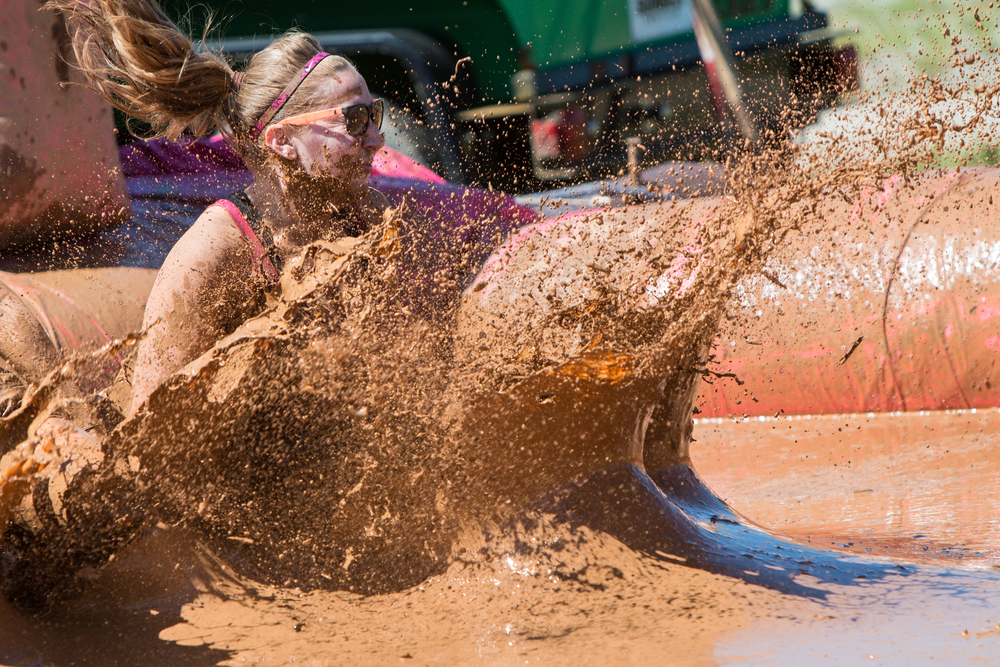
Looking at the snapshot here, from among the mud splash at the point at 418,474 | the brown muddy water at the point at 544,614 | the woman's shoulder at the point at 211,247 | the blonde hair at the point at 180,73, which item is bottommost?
the brown muddy water at the point at 544,614

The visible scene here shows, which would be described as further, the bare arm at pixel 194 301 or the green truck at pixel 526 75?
the green truck at pixel 526 75

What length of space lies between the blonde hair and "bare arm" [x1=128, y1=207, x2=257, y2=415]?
0.29 meters

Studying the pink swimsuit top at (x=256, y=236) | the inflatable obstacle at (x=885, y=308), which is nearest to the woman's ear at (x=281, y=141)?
the pink swimsuit top at (x=256, y=236)

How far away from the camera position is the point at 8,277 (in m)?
2.27

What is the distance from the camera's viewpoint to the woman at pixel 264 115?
1.81m

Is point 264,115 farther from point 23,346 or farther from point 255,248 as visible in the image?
point 23,346

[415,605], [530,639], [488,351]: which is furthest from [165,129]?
[530,639]

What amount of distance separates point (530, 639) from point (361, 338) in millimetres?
596

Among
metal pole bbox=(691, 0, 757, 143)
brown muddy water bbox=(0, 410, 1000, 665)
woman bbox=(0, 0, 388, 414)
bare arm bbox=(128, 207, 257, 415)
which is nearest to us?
brown muddy water bbox=(0, 410, 1000, 665)

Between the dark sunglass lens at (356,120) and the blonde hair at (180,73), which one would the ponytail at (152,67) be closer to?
the blonde hair at (180,73)

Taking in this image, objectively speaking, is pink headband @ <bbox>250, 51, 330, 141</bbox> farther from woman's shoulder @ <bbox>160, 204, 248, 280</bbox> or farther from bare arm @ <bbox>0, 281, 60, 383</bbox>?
bare arm @ <bbox>0, 281, 60, 383</bbox>

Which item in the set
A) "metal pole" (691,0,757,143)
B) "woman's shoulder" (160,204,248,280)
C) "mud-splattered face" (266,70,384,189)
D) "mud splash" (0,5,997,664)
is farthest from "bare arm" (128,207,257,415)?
"metal pole" (691,0,757,143)

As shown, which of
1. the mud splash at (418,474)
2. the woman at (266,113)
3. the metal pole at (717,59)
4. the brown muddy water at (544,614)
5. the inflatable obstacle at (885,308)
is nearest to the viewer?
the brown muddy water at (544,614)

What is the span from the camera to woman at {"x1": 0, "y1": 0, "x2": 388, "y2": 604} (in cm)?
181
